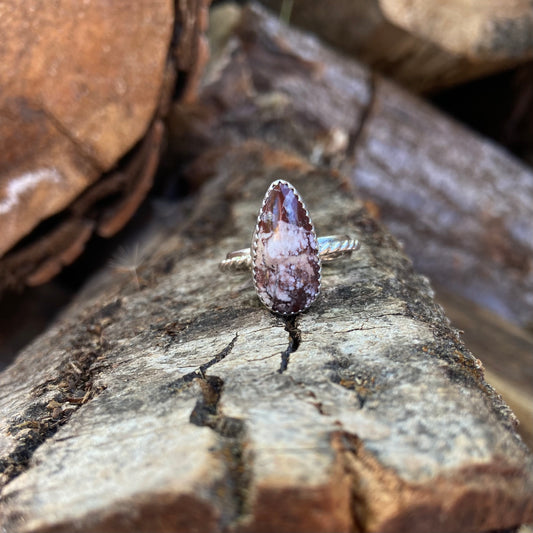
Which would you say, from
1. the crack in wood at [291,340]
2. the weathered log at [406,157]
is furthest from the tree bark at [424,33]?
the crack in wood at [291,340]

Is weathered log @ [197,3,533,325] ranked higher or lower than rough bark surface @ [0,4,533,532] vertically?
higher

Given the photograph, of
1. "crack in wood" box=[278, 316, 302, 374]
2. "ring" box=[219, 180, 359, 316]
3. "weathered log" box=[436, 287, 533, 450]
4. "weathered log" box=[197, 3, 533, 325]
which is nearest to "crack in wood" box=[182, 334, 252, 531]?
"crack in wood" box=[278, 316, 302, 374]

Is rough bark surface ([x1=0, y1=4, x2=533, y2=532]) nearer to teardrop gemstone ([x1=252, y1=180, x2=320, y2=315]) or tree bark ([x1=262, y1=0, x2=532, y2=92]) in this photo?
teardrop gemstone ([x1=252, y1=180, x2=320, y2=315])

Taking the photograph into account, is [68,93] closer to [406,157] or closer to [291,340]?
[291,340]

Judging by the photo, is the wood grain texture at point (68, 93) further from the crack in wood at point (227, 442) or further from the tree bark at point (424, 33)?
the tree bark at point (424, 33)

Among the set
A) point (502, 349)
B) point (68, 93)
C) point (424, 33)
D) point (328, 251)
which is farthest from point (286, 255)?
point (424, 33)

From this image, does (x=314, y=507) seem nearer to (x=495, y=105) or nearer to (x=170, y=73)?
(x=170, y=73)

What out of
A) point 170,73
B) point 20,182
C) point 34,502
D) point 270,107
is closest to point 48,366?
point 34,502
